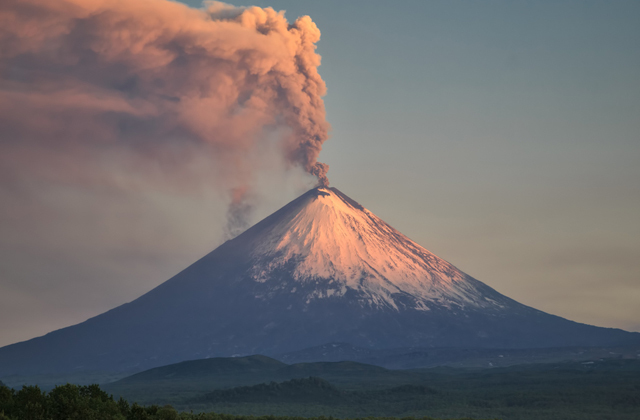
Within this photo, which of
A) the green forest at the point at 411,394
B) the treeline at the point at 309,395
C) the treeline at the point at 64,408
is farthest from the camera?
the treeline at the point at 309,395

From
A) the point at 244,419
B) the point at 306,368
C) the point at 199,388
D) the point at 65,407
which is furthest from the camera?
the point at 306,368

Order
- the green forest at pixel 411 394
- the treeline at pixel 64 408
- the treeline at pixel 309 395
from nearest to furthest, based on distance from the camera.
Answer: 1. the treeline at pixel 64 408
2. the green forest at pixel 411 394
3. the treeline at pixel 309 395

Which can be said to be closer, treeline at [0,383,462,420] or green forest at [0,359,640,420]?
treeline at [0,383,462,420]

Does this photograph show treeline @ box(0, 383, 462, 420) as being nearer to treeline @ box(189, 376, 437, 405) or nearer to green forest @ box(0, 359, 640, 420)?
green forest @ box(0, 359, 640, 420)

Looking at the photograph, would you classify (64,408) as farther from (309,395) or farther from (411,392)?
(411,392)

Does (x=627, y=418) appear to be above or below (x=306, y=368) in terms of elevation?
below

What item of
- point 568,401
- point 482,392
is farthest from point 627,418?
point 482,392

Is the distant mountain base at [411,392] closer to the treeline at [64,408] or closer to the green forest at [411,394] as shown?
the green forest at [411,394]

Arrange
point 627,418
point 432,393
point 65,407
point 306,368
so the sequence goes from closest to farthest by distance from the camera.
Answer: point 65,407 < point 627,418 < point 432,393 < point 306,368

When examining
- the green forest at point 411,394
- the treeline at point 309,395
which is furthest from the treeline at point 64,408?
the treeline at point 309,395

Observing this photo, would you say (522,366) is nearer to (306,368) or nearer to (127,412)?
(306,368)

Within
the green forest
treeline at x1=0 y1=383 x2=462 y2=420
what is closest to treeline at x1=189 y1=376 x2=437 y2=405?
the green forest
